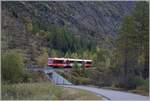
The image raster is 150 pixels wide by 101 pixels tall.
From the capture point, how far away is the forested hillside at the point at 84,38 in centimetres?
2747

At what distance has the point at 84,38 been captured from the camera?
314 feet

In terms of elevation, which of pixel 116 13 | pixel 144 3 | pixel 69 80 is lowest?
pixel 69 80

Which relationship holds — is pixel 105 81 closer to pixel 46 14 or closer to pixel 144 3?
pixel 144 3

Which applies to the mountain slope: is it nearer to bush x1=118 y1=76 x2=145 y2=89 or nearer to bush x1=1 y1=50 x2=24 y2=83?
bush x1=1 y1=50 x2=24 y2=83

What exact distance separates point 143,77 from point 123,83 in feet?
4.72

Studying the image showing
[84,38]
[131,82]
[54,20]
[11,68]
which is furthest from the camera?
[54,20]

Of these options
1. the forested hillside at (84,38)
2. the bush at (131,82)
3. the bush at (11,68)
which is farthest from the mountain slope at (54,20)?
the bush at (131,82)

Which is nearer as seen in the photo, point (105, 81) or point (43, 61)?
point (105, 81)

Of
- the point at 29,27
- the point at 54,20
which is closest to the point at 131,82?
the point at 29,27

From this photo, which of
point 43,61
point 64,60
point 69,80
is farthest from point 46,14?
point 69,80

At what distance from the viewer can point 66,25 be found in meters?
98.7

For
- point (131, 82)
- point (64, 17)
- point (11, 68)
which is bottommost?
point (131, 82)

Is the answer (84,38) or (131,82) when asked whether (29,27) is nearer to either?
(84,38)

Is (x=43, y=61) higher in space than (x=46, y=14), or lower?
lower
